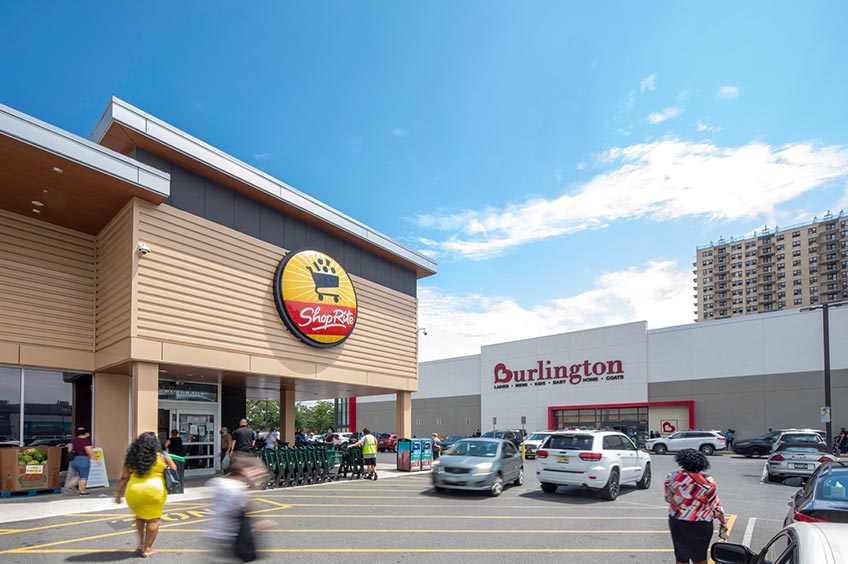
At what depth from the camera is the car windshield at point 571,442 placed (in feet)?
50.0

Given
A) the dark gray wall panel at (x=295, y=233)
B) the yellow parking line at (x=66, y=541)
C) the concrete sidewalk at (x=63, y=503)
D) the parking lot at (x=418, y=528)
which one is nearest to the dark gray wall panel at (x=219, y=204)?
the dark gray wall panel at (x=295, y=233)

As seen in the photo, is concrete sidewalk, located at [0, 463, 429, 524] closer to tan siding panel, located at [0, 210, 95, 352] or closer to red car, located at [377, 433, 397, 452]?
tan siding panel, located at [0, 210, 95, 352]

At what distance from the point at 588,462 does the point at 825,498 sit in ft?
26.8

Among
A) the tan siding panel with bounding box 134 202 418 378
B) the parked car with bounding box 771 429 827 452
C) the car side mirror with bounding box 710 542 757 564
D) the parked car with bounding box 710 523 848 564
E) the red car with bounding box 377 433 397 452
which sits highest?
the tan siding panel with bounding box 134 202 418 378

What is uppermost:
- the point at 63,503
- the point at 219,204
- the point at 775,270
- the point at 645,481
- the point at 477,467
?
the point at 775,270

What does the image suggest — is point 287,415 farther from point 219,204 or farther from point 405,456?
point 219,204

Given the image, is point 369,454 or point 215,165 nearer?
point 215,165

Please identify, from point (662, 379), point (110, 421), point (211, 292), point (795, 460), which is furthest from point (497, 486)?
point (662, 379)

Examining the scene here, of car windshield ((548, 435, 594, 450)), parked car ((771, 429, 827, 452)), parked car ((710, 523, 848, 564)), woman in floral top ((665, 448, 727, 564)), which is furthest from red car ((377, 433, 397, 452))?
parked car ((710, 523, 848, 564))

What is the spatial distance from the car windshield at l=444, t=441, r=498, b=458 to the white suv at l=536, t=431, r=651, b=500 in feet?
3.95

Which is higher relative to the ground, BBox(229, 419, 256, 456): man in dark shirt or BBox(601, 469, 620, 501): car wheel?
BBox(229, 419, 256, 456): man in dark shirt

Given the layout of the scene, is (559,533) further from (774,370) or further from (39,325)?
(774,370)

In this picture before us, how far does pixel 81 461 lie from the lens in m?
14.7

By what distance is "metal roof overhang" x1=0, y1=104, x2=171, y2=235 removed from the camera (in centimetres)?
1302
